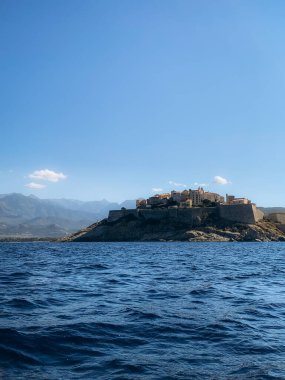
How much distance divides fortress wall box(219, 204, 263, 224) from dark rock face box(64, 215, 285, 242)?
5.62 ft

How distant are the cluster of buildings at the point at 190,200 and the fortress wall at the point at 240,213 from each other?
12.5 meters

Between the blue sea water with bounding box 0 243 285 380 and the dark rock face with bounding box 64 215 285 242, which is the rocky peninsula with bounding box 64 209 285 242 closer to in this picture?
the dark rock face with bounding box 64 215 285 242

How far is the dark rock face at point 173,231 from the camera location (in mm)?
111562

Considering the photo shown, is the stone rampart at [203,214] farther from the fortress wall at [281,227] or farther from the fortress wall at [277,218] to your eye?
the fortress wall at [281,227]

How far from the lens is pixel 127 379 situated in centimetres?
633

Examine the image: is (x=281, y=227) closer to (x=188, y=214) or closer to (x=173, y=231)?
(x=188, y=214)

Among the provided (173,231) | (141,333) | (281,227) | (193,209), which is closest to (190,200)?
(193,209)

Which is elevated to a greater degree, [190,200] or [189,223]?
[190,200]

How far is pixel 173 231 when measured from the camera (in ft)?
396

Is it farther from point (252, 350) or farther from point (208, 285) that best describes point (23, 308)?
point (208, 285)

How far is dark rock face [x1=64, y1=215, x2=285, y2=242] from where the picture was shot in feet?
366

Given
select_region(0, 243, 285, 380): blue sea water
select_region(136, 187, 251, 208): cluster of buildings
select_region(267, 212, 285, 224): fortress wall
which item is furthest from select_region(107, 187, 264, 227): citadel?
select_region(0, 243, 285, 380): blue sea water

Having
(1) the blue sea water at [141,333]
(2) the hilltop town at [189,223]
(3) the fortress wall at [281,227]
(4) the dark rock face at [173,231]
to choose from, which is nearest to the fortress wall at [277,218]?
(2) the hilltop town at [189,223]

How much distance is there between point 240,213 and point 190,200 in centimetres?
2143
